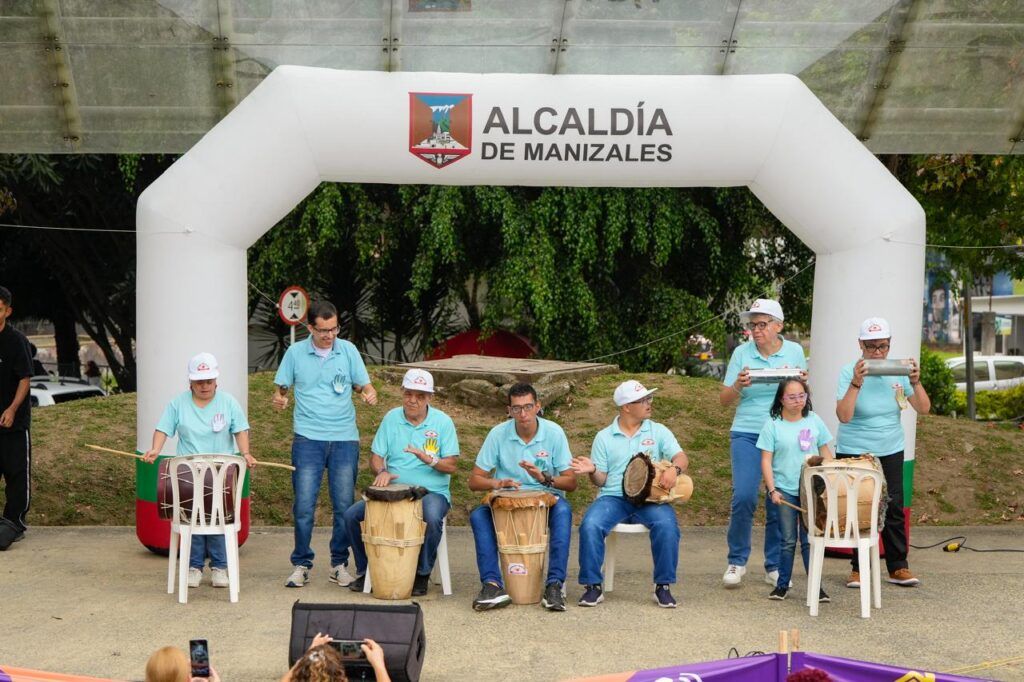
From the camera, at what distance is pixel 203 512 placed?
7441 mm

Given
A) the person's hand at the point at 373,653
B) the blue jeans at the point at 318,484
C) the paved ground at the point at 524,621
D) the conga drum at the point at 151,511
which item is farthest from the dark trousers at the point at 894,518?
the conga drum at the point at 151,511

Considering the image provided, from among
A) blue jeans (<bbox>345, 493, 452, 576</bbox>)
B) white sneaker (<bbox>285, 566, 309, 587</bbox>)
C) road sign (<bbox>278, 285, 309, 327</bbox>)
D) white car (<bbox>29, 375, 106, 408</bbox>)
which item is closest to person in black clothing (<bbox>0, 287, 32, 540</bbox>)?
white sneaker (<bbox>285, 566, 309, 587</bbox>)

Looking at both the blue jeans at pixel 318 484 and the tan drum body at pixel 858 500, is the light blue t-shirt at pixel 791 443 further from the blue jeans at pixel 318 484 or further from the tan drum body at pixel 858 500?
the blue jeans at pixel 318 484

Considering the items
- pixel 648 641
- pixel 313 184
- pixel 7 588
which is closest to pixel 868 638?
pixel 648 641

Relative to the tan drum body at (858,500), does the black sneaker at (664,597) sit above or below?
below

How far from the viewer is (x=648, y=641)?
6.55m

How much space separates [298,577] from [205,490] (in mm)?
809

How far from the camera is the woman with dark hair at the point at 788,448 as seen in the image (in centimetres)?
745

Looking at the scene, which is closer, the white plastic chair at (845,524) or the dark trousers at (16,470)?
the white plastic chair at (845,524)

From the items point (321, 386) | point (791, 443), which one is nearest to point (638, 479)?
point (791, 443)

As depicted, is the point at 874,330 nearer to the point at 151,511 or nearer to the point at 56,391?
the point at 151,511

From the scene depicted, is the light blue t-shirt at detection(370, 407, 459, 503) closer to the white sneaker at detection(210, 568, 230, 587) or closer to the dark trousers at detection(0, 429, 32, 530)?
the white sneaker at detection(210, 568, 230, 587)

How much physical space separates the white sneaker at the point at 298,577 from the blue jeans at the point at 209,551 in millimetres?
416

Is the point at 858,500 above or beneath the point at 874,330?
beneath
